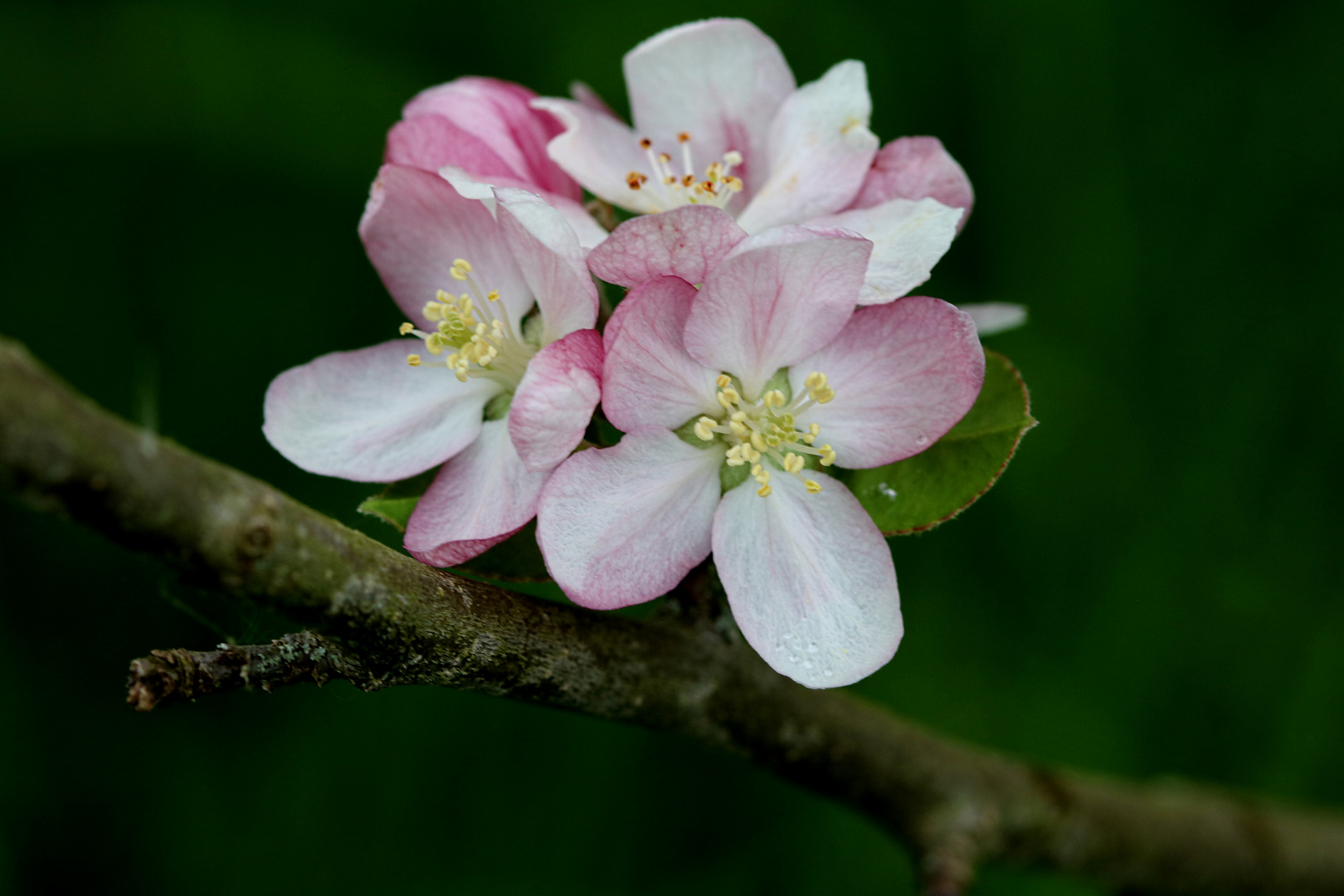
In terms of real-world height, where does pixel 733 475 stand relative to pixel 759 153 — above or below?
below

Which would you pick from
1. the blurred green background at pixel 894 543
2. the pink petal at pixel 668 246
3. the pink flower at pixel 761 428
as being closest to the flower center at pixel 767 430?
the pink flower at pixel 761 428

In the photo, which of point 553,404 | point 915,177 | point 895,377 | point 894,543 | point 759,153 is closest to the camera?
point 553,404

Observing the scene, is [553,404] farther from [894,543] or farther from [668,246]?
[894,543]

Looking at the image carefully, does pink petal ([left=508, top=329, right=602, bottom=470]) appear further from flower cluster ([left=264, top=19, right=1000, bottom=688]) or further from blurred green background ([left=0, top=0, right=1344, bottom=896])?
blurred green background ([left=0, top=0, right=1344, bottom=896])

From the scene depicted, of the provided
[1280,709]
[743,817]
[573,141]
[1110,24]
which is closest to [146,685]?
[573,141]

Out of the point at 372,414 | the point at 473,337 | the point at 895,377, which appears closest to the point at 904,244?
the point at 895,377

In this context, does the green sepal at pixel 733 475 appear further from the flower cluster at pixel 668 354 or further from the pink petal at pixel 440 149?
the pink petal at pixel 440 149

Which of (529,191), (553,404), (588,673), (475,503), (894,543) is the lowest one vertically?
(894,543)
